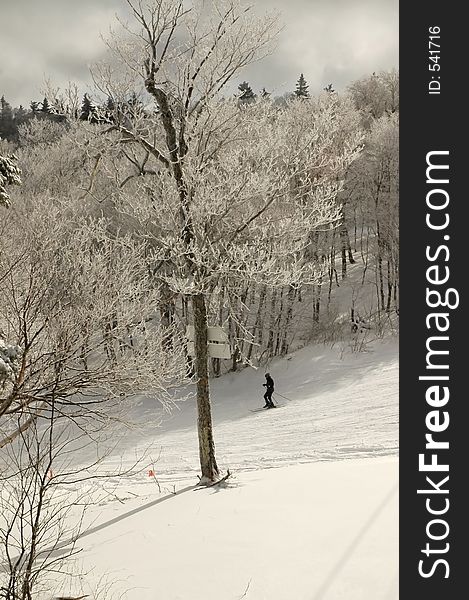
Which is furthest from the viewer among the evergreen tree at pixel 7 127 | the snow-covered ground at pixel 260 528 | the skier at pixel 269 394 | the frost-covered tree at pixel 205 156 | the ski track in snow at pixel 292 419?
the evergreen tree at pixel 7 127

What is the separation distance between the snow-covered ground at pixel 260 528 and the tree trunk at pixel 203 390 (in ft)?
1.60

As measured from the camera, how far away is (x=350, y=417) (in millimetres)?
13938

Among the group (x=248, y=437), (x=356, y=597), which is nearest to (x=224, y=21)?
(x=356, y=597)

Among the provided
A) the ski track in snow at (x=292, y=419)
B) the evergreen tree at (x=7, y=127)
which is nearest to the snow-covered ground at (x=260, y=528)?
the ski track in snow at (x=292, y=419)

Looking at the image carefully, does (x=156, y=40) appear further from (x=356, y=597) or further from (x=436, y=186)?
(x=356, y=597)

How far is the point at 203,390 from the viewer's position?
880 centimetres

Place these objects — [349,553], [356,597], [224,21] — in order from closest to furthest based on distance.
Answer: [356,597], [349,553], [224,21]

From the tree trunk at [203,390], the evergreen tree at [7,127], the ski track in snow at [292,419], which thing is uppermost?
the evergreen tree at [7,127]

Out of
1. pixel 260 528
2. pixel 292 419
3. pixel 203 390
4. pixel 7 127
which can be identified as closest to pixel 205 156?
pixel 203 390

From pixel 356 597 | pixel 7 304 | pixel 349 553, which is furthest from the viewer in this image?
pixel 7 304

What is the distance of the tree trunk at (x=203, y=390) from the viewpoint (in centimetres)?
866

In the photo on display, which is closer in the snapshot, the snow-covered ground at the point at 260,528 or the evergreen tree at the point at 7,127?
the snow-covered ground at the point at 260,528

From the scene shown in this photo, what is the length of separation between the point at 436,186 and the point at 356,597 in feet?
11.2

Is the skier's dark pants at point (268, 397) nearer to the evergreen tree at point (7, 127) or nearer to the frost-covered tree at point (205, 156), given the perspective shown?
the frost-covered tree at point (205, 156)
